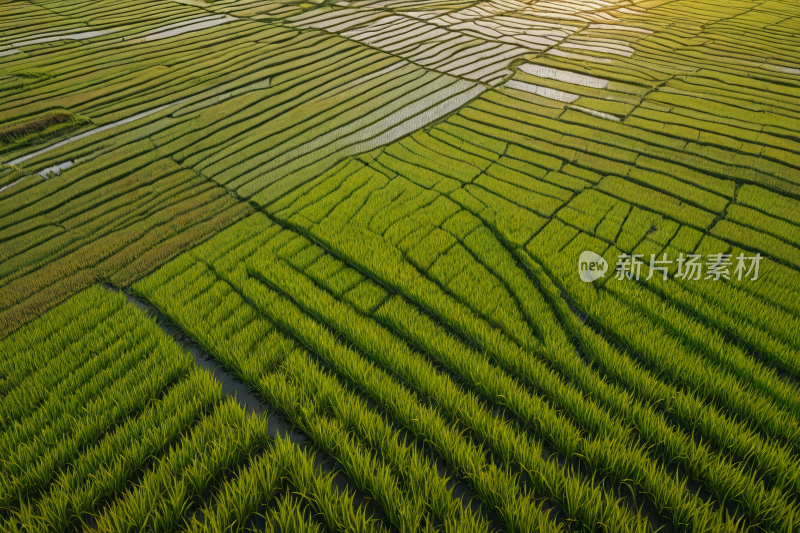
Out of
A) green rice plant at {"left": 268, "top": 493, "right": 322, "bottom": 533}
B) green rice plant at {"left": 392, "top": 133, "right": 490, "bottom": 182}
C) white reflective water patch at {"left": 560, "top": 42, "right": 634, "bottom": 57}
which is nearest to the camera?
green rice plant at {"left": 268, "top": 493, "right": 322, "bottom": 533}

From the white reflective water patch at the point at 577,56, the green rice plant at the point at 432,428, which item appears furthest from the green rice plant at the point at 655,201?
the white reflective water patch at the point at 577,56

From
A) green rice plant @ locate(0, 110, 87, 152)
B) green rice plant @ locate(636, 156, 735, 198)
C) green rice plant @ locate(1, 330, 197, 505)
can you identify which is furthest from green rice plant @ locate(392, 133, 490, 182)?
green rice plant @ locate(0, 110, 87, 152)

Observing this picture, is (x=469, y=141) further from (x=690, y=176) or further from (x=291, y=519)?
(x=291, y=519)

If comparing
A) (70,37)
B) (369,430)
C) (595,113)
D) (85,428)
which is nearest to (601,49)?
(595,113)

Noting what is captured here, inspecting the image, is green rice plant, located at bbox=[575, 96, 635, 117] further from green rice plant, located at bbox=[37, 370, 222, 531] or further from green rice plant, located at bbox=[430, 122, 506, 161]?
green rice plant, located at bbox=[37, 370, 222, 531]

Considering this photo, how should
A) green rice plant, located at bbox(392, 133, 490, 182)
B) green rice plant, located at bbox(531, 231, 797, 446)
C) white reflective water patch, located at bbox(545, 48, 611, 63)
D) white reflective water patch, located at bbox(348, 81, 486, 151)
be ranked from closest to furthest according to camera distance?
green rice plant, located at bbox(531, 231, 797, 446), green rice plant, located at bbox(392, 133, 490, 182), white reflective water patch, located at bbox(348, 81, 486, 151), white reflective water patch, located at bbox(545, 48, 611, 63)

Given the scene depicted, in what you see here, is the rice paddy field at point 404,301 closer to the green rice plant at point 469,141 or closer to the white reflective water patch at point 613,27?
the green rice plant at point 469,141

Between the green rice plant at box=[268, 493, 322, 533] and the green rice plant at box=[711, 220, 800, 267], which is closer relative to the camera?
the green rice plant at box=[268, 493, 322, 533]
